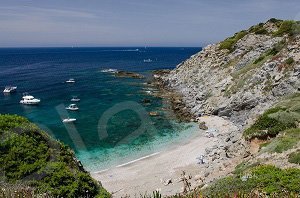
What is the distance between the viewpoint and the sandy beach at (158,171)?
29.6m

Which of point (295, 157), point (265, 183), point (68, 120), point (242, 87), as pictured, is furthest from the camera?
point (68, 120)

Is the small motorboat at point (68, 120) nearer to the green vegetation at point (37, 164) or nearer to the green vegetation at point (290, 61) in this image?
the green vegetation at point (37, 164)

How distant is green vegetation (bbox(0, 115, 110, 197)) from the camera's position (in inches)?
767

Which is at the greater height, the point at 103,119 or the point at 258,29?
the point at 258,29

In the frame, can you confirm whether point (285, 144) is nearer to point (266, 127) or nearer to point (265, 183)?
point (266, 127)

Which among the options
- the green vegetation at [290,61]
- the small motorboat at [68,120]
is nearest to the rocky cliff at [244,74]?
the green vegetation at [290,61]

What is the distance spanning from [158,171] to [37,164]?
16.0 m

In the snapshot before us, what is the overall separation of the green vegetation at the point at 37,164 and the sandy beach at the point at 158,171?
8.40 metres

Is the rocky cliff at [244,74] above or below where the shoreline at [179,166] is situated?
above

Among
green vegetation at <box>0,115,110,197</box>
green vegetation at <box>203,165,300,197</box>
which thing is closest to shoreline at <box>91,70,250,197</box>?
green vegetation at <box>203,165,300,197</box>

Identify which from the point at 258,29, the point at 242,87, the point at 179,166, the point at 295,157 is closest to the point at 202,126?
the point at 242,87

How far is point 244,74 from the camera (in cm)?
5684

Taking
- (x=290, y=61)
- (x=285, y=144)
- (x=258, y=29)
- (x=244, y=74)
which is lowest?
(x=285, y=144)

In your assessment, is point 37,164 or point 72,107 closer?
point 37,164
